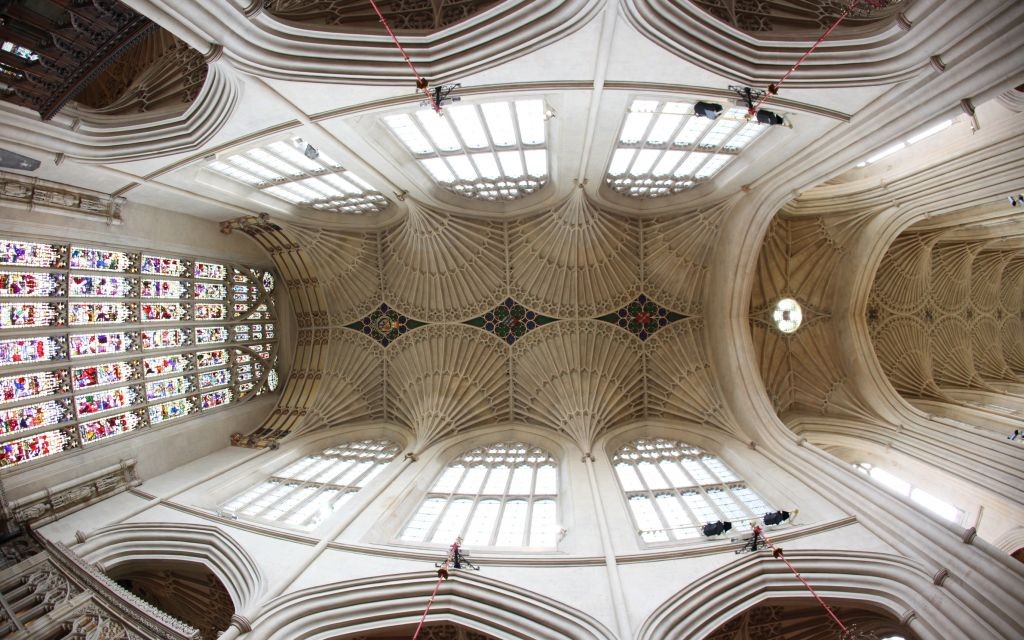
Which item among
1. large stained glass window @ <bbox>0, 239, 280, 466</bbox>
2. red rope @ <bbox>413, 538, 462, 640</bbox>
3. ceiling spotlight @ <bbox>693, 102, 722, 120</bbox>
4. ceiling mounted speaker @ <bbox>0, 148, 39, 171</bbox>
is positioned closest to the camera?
red rope @ <bbox>413, 538, 462, 640</bbox>

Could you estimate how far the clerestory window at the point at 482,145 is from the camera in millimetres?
8695

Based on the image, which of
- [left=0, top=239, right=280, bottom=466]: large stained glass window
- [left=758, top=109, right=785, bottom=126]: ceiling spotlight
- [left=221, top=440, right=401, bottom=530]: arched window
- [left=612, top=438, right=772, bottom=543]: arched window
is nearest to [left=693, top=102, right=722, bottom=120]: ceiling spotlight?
[left=758, top=109, right=785, bottom=126]: ceiling spotlight

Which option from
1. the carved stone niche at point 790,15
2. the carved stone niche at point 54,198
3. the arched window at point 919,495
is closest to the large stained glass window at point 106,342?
the carved stone niche at point 54,198

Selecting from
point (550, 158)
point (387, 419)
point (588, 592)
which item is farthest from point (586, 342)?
point (588, 592)

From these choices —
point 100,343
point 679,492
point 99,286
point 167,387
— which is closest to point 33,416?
point 100,343

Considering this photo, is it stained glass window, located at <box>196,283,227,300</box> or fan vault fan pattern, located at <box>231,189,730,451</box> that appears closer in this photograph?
stained glass window, located at <box>196,283,227,300</box>

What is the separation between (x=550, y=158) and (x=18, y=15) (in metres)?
8.15

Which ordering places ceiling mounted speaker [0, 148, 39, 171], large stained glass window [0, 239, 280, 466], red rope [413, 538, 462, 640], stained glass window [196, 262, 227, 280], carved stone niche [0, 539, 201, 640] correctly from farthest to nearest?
stained glass window [196, 262, 227, 280], large stained glass window [0, 239, 280, 466], ceiling mounted speaker [0, 148, 39, 171], red rope [413, 538, 462, 640], carved stone niche [0, 539, 201, 640]

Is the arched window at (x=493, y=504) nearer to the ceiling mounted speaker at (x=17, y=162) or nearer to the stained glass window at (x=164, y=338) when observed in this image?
the stained glass window at (x=164, y=338)

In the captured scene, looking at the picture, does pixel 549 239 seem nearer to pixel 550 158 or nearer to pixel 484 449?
pixel 550 158

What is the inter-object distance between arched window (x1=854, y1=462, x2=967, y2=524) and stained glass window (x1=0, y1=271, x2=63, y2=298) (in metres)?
15.6

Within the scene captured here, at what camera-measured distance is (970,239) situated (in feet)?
43.2

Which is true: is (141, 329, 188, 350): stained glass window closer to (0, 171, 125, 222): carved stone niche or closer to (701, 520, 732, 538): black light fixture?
(0, 171, 125, 222): carved stone niche

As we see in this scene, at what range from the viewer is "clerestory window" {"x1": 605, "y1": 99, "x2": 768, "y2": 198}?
8.62 metres
